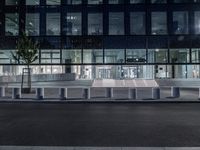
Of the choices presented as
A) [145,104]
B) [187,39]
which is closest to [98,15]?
[187,39]

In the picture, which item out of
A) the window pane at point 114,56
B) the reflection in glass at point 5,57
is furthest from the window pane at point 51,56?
the window pane at point 114,56

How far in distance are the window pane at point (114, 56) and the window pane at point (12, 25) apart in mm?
12888

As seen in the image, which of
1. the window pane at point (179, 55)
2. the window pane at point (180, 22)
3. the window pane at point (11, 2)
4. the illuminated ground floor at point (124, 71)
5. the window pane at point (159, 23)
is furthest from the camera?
the illuminated ground floor at point (124, 71)

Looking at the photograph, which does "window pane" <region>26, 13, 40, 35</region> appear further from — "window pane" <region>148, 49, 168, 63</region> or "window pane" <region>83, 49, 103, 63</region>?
"window pane" <region>148, 49, 168, 63</region>

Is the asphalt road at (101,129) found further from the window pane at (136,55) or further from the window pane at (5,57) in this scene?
the window pane at (5,57)

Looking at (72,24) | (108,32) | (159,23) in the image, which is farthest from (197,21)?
(72,24)

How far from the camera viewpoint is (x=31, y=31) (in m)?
37.2

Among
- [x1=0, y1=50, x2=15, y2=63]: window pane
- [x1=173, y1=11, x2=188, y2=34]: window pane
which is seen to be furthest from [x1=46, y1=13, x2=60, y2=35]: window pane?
[x1=173, y1=11, x2=188, y2=34]: window pane

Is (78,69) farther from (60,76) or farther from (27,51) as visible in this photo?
(27,51)

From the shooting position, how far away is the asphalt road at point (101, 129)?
7.53 metres

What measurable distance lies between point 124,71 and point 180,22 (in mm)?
10228

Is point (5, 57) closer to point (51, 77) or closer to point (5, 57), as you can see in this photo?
point (5, 57)

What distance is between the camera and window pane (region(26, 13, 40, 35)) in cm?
3719

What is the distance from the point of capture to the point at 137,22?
36812 mm
